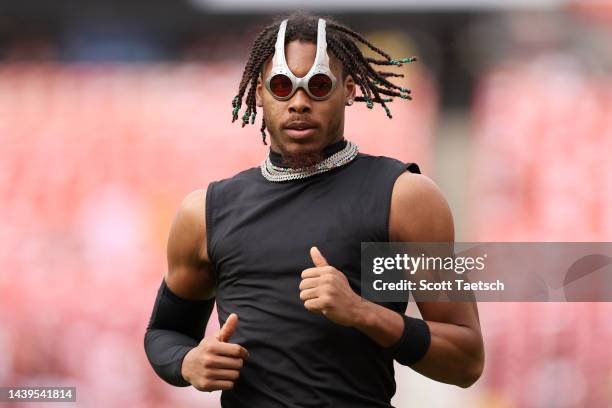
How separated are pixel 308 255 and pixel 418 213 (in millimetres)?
329

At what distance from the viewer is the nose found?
2986 mm

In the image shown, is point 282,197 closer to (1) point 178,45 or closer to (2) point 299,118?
(2) point 299,118

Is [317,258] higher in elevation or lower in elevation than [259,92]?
lower

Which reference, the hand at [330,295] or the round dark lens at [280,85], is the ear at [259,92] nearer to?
the round dark lens at [280,85]

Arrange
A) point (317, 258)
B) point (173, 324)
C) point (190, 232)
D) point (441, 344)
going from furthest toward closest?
point (173, 324) → point (190, 232) → point (441, 344) → point (317, 258)

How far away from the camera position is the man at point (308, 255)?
280cm

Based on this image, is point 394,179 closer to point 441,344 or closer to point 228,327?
point 441,344

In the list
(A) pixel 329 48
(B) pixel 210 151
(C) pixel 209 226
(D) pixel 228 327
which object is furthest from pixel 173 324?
(B) pixel 210 151

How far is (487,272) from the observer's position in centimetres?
333

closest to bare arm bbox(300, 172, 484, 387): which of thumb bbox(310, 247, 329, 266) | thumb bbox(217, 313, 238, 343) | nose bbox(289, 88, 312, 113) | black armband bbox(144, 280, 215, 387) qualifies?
thumb bbox(310, 247, 329, 266)

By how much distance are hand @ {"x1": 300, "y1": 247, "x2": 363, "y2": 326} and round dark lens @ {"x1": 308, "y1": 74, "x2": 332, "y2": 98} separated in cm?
59

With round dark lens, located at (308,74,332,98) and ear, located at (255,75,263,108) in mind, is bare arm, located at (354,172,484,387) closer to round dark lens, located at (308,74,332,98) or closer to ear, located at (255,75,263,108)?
round dark lens, located at (308,74,332,98)

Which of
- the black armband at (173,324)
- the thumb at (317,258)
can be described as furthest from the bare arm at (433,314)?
the black armband at (173,324)

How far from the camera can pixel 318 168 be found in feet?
10.00
